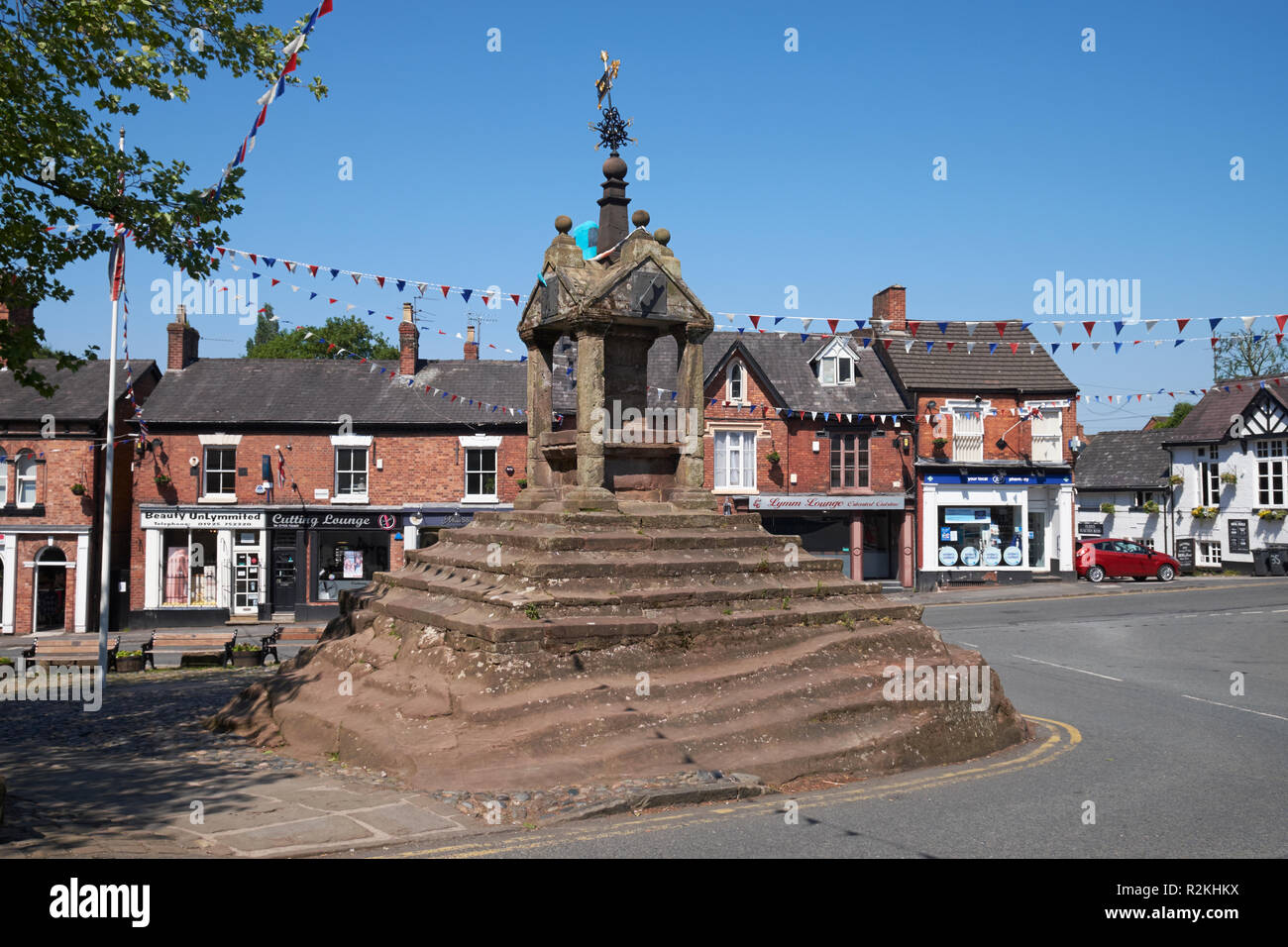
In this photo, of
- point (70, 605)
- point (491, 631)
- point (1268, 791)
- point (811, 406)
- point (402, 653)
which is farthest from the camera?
point (811, 406)

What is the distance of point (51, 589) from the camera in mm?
29141

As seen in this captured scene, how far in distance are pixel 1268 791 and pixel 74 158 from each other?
13627 millimetres

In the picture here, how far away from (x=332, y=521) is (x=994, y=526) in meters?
23.5

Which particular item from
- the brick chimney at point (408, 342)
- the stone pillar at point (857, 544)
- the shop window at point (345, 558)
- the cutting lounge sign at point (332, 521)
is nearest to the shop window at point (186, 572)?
the cutting lounge sign at point (332, 521)

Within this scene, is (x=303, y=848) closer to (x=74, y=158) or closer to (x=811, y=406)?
(x=74, y=158)

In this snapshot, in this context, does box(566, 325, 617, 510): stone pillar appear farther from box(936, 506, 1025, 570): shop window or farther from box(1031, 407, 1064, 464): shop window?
box(1031, 407, 1064, 464): shop window

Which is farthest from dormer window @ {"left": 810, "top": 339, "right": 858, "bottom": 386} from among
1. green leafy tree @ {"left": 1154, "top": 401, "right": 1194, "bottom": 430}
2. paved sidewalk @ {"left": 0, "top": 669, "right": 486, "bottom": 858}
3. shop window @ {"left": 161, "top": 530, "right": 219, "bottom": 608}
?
Result: green leafy tree @ {"left": 1154, "top": 401, "right": 1194, "bottom": 430}

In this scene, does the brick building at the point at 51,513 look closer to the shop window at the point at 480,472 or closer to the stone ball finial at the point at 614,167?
the shop window at the point at 480,472

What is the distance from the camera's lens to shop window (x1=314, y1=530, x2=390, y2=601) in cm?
3092

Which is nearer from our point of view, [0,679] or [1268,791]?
[1268,791]

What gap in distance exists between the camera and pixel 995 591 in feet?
105

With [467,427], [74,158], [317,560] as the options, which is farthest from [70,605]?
[74,158]

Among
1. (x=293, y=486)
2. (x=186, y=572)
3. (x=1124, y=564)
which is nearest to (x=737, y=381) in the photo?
(x=293, y=486)

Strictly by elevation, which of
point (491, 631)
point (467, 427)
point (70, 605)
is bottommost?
point (70, 605)
